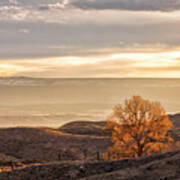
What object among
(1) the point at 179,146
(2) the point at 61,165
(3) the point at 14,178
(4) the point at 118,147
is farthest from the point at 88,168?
(1) the point at 179,146

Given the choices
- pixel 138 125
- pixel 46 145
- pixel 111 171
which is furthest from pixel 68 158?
pixel 111 171

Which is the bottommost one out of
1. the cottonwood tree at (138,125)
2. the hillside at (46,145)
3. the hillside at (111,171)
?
the hillside at (46,145)

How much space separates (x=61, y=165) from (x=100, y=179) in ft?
19.5

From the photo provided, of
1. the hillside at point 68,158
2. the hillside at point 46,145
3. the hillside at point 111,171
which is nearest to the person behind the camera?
the hillside at point 111,171

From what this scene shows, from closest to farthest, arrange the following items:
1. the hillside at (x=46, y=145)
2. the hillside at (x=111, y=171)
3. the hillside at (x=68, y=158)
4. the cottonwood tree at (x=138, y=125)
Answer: the hillside at (x=111, y=171) → the hillside at (x=68, y=158) → the cottonwood tree at (x=138, y=125) → the hillside at (x=46, y=145)

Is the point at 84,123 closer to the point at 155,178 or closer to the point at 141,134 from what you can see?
the point at 141,134

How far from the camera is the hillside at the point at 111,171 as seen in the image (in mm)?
22156

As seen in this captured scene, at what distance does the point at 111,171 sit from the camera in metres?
25.9

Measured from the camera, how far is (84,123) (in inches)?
3558

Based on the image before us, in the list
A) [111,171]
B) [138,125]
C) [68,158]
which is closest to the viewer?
[111,171]

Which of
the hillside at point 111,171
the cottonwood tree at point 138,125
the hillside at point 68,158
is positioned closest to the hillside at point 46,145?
the hillside at point 68,158

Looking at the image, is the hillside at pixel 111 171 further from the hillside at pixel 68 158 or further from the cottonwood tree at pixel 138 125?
the cottonwood tree at pixel 138 125

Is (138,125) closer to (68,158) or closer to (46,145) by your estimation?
(68,158)

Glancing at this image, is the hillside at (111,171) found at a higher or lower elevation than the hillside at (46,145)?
higher
